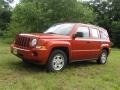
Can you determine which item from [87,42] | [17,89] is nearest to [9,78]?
[17,89]

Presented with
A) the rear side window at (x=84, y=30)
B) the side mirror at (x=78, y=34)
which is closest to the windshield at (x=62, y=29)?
the side mirror at (x=78, y=34)

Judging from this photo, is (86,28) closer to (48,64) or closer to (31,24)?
(48,64)

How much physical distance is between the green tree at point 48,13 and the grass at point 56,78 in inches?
572

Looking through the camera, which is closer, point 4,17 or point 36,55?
point 36,55

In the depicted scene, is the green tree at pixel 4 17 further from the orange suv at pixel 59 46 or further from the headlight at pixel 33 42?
the headlight at pixel 33 42

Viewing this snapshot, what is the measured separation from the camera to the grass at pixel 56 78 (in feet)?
26.1

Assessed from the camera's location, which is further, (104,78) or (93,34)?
(93,34)

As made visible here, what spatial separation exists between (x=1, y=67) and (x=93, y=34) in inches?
160

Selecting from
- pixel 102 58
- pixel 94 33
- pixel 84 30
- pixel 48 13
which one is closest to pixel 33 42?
pixel 84 30

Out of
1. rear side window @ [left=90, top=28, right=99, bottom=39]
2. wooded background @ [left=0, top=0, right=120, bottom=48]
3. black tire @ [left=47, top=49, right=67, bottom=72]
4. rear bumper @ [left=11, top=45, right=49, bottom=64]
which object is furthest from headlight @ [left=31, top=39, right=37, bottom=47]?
wooded background @ [left=0, top=0, right=120, bottom=48]

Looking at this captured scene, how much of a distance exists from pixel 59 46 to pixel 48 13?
16373mm

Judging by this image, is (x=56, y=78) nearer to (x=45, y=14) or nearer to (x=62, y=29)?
(x=62, y=29)

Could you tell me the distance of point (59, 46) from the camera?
9.77 meters

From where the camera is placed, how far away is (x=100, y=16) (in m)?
37.6
